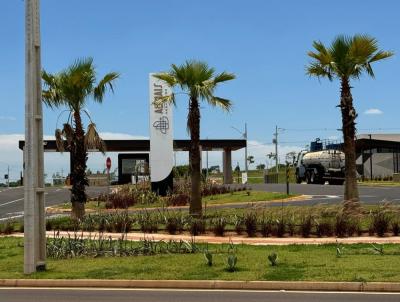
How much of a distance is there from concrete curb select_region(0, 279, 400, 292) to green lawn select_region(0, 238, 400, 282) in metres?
0.29

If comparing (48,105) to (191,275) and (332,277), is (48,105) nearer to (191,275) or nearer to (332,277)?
(191,275)

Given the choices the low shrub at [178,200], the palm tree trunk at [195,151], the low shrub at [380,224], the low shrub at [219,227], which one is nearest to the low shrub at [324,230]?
the low shrub at [380,224]

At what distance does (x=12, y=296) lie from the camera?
11.4m

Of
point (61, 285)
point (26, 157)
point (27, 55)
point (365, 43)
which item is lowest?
point (61, 285)

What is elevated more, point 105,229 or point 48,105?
point 48,105

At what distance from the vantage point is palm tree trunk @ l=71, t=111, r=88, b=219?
931 inches

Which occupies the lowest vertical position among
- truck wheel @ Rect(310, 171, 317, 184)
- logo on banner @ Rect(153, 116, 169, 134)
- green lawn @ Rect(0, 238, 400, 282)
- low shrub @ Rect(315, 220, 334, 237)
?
green lawn @ Rect(0, 238, 400, 282)

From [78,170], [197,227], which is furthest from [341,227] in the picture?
[78,170]

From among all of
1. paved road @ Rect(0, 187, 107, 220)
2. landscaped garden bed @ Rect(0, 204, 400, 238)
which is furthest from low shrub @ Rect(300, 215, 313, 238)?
paved road @ Rect(0, 187, 107, 220)

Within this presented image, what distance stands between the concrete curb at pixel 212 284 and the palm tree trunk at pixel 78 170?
10.6 metres

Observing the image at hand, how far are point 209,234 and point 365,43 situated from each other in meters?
8.26

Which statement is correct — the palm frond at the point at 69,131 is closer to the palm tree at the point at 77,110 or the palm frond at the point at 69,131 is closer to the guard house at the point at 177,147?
the palm tree at the point at 77,110

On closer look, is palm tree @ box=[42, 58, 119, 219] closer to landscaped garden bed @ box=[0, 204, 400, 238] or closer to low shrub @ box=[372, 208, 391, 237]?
landscaped garden bed @ box=[0, 204, 400, 238]

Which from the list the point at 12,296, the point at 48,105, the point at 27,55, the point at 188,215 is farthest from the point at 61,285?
the point at 48,105
